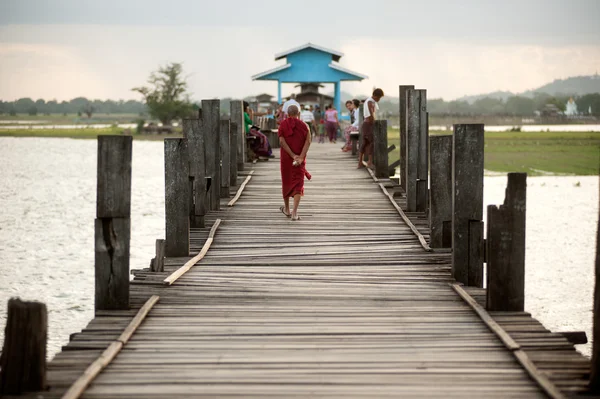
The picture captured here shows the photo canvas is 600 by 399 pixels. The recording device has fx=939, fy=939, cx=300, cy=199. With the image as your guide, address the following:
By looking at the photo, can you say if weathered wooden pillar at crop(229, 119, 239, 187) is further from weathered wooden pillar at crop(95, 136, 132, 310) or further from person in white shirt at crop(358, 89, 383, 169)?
weathered wooden pillar at crop(95, 136, 132, 310)

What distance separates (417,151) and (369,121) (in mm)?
5227

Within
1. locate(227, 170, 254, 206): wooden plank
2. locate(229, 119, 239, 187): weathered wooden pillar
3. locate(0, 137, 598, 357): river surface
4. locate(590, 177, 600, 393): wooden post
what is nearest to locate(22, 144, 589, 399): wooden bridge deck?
locate(590, 177, 600, 393): wooden post

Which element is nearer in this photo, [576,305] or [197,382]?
[197,382]

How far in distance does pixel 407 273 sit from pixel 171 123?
10309cm

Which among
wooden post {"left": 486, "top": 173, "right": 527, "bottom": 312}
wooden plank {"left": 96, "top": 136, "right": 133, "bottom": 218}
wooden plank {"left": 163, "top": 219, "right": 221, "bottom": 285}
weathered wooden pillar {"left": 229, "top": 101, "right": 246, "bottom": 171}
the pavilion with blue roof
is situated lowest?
wooden plank {"left": 163, "top": 219, "right": 221, "bottom": 285}

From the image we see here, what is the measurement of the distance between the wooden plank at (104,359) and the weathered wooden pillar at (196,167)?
204 inches

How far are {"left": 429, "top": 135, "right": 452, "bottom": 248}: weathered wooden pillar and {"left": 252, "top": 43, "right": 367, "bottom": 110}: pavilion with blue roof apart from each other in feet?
93.3

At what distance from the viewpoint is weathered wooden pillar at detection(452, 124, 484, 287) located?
8539 mm

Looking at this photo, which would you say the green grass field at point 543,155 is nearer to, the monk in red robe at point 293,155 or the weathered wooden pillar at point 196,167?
the monk in red robe at point 293,155

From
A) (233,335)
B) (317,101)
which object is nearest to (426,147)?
(233,335)

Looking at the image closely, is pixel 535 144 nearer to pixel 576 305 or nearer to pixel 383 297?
pixel 576 305

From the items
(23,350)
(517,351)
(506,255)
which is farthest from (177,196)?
(517,351)

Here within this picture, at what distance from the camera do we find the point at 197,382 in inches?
223

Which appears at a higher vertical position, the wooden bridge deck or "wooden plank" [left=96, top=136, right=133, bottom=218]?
"wooden plank" [left=96, top=136, right=133, bottom=218]
